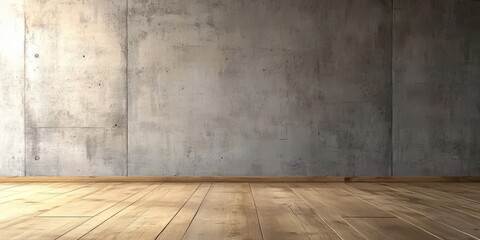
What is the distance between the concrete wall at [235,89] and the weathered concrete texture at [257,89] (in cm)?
1

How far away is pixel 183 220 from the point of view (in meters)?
2.95

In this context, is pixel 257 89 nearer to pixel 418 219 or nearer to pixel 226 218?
pixel 226 218

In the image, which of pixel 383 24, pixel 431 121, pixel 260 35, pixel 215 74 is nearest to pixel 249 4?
pixel 260 35

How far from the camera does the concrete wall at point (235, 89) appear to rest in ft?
19.2

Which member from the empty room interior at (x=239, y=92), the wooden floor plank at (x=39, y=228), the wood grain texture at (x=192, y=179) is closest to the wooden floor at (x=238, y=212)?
the wooden floor plank at (x=39, y=228)

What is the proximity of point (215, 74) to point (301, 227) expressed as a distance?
337cm

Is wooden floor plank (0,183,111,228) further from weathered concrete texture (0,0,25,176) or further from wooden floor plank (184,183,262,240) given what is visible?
weathered concrete texture (0,0,25,176)

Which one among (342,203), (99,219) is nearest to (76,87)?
(99,219)

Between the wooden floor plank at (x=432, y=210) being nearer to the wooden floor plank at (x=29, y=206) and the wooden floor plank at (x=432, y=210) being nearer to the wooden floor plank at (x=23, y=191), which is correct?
the wooden floor plank at (x=29, y=206)

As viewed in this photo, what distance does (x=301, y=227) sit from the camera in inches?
107

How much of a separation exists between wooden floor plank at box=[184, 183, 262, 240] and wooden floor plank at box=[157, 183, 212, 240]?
0.10ft

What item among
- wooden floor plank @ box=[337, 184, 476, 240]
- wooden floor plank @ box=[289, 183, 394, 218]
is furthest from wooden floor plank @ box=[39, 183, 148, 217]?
wooden floor plank @ box=[337, 184, 476, 240]

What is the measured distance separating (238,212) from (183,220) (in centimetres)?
46

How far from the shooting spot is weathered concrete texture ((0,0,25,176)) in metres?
5.84
